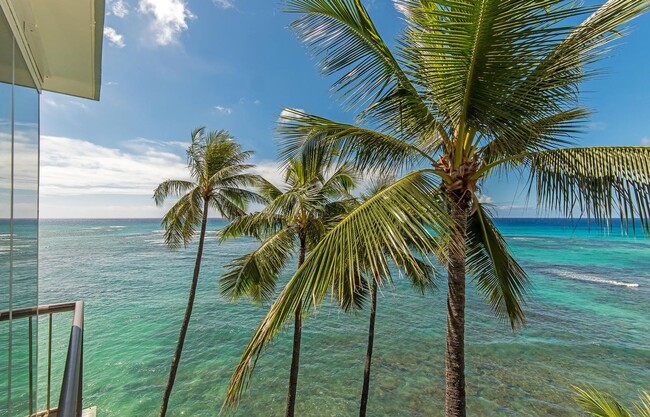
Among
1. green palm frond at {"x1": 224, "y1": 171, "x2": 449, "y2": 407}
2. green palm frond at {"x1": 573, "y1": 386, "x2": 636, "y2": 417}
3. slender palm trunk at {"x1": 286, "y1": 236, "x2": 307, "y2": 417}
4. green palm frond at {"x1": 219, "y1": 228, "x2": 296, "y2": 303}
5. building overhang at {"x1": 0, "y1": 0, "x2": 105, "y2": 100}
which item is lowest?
slender palm trunk at {"x1": 286, "y1": 236, "x2": 307, "y2": 417}

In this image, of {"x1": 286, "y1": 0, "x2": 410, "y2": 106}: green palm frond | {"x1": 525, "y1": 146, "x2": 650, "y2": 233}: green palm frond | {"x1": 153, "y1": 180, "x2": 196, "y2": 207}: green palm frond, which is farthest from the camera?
{"x1": 153, "y1": 180, "x2": 196, "y2": 207}: green palm frond

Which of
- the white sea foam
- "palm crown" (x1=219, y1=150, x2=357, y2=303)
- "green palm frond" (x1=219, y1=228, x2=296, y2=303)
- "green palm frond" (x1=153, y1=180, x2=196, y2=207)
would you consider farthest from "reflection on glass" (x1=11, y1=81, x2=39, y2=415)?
the white sea foam

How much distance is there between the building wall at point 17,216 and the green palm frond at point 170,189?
19.7 ft

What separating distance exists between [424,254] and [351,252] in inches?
24.9

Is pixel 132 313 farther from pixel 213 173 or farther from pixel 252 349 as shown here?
pixel 252 349

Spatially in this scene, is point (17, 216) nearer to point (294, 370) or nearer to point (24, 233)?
point (24, 233)

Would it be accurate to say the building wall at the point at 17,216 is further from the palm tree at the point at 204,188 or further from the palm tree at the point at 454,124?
the palm tree at the point at 204,188

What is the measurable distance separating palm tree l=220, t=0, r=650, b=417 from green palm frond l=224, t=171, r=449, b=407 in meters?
0.01

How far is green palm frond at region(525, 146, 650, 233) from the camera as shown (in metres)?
2.32

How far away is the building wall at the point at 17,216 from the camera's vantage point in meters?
1.49

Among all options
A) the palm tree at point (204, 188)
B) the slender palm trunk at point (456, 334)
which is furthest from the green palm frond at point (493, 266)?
the palm tree at point (204, 188)

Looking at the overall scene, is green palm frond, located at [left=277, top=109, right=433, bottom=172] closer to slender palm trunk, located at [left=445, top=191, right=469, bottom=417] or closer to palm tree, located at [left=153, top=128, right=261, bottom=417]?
slender palm trunk, located at [left=445, top=191, right=469, bottom=417]

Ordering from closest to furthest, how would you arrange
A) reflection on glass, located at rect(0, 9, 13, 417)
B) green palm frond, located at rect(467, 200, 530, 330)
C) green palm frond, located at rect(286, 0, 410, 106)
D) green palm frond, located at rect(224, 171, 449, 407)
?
reflection on glass, located at rect(0, 9, 13, 417), green palm frond, located at rect(224, 171, 449, 407), green palm frond, located at rect(286, 0, 410, 106), green palm frond, located at rect(467, 200, 530, 330)

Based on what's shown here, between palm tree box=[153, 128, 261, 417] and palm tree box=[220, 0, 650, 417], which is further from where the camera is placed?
palm tree box=[153, 128, 261, 417]
